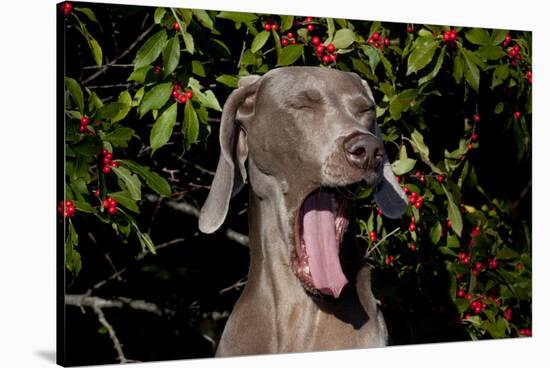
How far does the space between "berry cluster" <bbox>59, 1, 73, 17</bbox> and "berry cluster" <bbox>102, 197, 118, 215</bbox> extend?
28.2 inches

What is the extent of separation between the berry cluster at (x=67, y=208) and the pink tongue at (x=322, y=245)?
86 centimetres

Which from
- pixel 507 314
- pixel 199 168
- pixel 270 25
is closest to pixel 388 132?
pixel 270 25

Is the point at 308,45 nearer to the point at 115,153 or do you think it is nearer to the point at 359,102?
the point at 359,102

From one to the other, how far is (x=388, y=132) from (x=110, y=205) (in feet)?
4.34

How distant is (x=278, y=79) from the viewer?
4086 mm

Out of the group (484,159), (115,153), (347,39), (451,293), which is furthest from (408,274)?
(115,153)

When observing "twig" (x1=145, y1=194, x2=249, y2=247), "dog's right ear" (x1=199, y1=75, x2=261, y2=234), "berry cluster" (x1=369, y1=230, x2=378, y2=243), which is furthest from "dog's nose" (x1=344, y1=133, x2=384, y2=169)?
"twig" (x1=145, y1=194, x2=249, y2=247)

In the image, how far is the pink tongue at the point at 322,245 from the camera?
3.98m

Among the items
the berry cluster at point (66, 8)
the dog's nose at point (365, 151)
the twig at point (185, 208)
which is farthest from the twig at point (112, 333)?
the dog's nose at point (365, 151)

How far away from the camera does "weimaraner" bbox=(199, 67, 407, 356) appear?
398 centimetres

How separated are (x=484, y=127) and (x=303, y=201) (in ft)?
5.10

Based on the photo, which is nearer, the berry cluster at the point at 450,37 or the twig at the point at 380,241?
the berry cluster at the point at 450,37

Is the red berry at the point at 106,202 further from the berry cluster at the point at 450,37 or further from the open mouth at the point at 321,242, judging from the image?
the berry cluster at the point at 450,37

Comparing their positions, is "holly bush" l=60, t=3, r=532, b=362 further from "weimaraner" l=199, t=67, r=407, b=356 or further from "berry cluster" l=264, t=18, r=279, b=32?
"weimaraner" l=199, t=67, r=407, b=356
